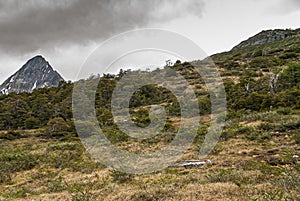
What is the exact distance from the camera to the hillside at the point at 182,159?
7523 mm

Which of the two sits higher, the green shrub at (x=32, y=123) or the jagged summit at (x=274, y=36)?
the jagged summit at (x=274, y=36)

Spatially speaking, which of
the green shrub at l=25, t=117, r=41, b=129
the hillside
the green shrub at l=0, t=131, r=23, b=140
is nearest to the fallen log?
the hillside

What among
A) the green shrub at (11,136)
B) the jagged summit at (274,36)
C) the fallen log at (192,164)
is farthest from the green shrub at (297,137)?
the jagged summit at (274,36)

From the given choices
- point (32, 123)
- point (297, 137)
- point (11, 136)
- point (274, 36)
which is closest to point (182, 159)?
point (297, 137)

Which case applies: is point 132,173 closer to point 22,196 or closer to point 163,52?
point 22,196

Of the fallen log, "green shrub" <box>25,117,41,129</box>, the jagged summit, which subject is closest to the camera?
the fallen log

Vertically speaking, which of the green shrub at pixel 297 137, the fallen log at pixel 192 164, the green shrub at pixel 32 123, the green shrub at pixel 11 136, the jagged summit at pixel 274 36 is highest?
the jagged summit at pixel 274 36

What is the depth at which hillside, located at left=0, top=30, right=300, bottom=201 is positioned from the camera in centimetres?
752

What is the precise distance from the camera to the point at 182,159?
42.7 feet

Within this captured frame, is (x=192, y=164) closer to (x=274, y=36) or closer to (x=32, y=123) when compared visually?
(x=32, y=123)

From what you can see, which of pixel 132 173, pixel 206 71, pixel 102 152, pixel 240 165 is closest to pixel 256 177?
pixel 240 165

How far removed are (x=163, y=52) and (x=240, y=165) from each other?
5.05 metres

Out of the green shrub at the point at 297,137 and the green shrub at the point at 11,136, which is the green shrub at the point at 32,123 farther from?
the green shrub at the point at 297,137

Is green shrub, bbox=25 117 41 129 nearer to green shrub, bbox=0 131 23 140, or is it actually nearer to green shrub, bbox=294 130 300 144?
green shrub, bbox=0 131 23 140
